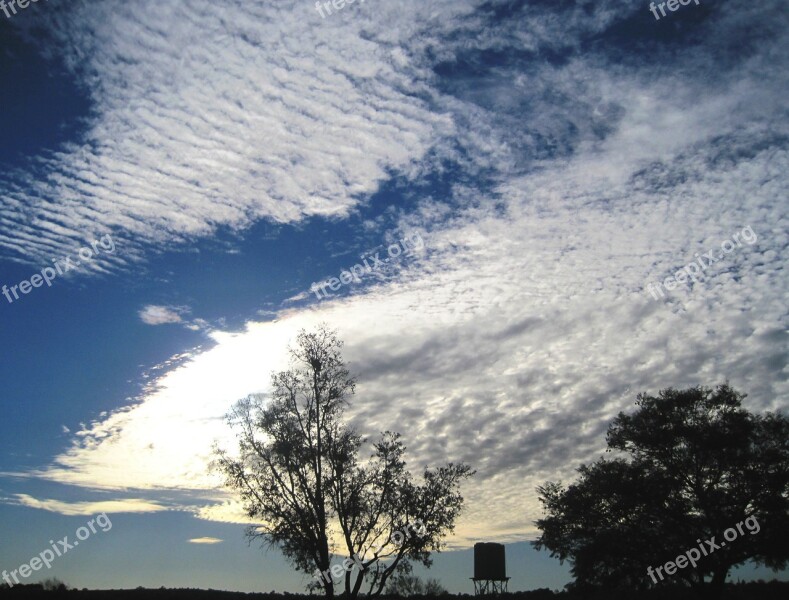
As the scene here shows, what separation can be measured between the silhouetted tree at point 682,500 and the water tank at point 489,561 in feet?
63.2

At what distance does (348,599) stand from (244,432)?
10.8 meters

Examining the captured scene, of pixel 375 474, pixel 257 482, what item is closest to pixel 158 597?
pixel 257 482

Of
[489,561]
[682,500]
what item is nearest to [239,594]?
[489,561]

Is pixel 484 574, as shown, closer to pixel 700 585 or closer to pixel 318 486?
pixel 700 585

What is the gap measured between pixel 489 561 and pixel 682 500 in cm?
2393

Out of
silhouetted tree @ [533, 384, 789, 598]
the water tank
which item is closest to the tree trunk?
silhouetted tree @ [533, 384, 789, 598]

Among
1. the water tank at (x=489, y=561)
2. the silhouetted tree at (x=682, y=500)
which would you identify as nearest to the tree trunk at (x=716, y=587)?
the silhouetted tree at (x=682, y=500)

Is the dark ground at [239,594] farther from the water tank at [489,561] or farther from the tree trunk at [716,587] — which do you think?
the water tank at [489,561]

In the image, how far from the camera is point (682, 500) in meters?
29.0

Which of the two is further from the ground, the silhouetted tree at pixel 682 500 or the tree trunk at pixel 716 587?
the silhouetted tree at pixel 682 500

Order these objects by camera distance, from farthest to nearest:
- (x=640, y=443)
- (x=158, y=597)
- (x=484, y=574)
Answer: (x=484, y=574), (x=158, y=597), (x=640, y=443)

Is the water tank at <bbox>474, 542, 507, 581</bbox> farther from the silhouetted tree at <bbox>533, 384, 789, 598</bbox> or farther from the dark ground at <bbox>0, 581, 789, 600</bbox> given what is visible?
the silhouetted tree at <bbox>533, 384, 789, 598</bbox>

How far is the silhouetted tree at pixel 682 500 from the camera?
27156 mm

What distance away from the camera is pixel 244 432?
29719 mm
